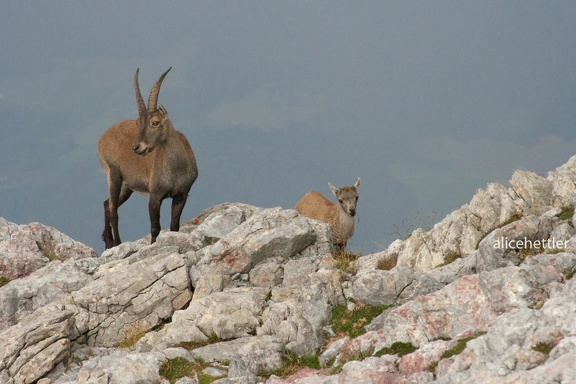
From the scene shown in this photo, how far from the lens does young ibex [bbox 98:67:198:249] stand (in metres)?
24.2

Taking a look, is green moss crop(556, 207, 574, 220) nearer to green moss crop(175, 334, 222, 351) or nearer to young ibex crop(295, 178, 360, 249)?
young ibex crop(295, 178, 360, 249)

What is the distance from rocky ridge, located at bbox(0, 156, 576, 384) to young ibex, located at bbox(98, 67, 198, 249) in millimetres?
1797

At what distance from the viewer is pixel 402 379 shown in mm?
12078

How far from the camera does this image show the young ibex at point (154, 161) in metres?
24.2

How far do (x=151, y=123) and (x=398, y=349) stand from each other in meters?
13.5

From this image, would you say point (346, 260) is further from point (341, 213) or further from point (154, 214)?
point (154, 214)

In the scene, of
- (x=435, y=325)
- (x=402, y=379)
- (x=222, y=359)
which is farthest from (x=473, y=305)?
(x=222, y=359)

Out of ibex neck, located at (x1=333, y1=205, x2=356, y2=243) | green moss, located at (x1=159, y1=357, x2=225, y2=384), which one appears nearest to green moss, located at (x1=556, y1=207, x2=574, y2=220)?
ibex neck, located at (x1=333, y1=205, x2=356, y2=243)

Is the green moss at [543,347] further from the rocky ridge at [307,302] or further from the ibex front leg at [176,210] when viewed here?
the ibex front leg at [176,210]

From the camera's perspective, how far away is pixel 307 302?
16.3 meters

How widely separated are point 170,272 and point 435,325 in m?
8.35

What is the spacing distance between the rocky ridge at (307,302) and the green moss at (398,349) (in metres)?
0.07

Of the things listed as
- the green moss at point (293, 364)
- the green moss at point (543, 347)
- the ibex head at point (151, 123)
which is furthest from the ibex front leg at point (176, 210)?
the green moss at point (543, 347)

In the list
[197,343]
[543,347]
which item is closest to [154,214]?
[197,343]
